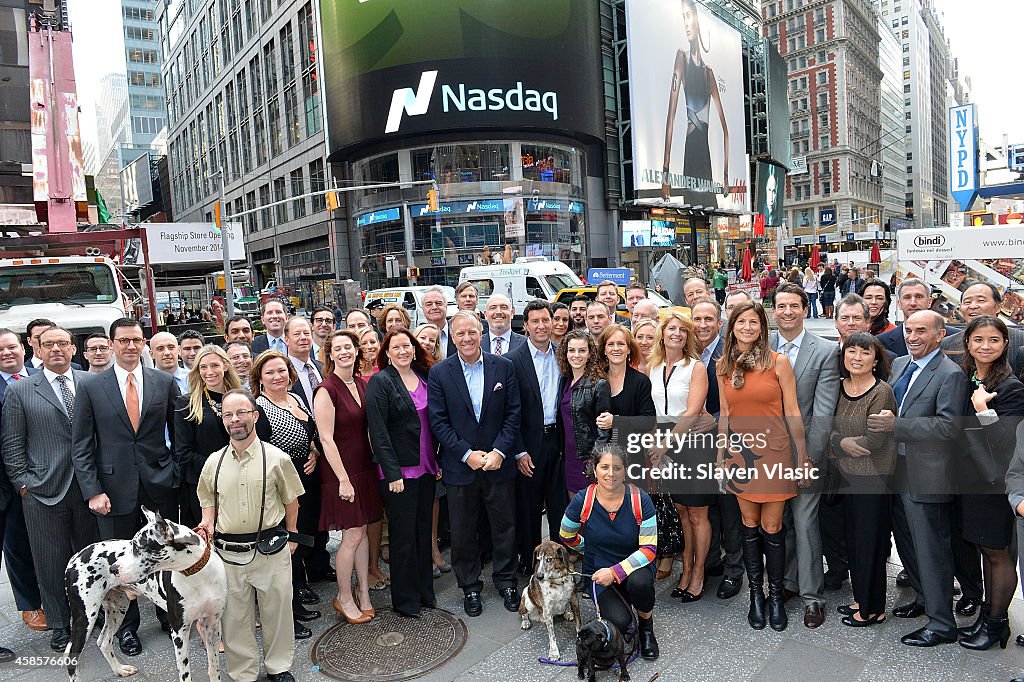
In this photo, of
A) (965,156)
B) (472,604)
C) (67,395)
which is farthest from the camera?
(965,156)

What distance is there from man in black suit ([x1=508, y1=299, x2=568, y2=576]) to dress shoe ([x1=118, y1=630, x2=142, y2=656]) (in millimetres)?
2847

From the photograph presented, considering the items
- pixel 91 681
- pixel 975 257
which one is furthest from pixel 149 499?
pixel 975 257

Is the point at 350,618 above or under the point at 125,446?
under

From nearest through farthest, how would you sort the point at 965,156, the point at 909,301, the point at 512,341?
the point at 909,301 → the point at 512,341 → the point at 965,156

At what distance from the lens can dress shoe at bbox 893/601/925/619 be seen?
459cm

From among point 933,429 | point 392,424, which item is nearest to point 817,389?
point 933,429

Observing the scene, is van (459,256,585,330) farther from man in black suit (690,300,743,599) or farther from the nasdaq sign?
the nasdaq sign

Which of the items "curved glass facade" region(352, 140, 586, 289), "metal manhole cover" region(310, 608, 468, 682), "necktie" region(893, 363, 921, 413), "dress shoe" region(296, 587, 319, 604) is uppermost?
"curved glass facade" region(352, 140, 586, 289)

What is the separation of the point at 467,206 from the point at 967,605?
3768 centimetres

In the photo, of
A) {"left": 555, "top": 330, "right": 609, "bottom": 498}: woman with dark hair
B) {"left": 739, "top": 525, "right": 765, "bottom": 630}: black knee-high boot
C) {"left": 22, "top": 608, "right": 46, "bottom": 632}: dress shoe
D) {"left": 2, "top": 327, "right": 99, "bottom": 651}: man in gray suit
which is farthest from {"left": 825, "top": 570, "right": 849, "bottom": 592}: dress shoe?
{"left": 22, "top": 608, "right": 46, "bottom": 632}: dress shoe

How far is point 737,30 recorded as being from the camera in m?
60.7

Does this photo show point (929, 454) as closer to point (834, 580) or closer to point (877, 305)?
point (834, 580)

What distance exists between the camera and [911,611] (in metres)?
4.60

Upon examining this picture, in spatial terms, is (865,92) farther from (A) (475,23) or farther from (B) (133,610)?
(B) (133,610)
